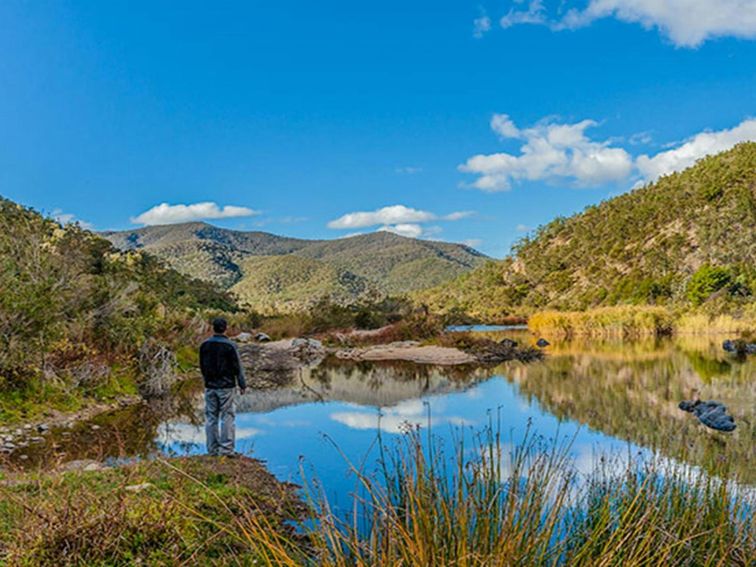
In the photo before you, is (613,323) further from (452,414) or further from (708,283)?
(452,414)

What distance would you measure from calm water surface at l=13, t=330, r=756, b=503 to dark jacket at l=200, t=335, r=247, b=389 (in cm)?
115

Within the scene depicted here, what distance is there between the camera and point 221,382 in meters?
7.18

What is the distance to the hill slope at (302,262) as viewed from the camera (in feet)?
232

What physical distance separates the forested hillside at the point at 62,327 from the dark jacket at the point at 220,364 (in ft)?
11.8

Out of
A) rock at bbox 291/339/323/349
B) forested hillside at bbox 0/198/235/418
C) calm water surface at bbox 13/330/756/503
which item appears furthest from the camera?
rock at bbox 291/339/323/349

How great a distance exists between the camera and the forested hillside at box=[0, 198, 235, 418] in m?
9.33

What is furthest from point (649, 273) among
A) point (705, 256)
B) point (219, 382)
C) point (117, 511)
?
point (117, 511)

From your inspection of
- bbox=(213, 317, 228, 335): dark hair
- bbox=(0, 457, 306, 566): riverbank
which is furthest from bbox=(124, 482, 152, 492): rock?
bbox=(213, 317, 228, 335): dark hair

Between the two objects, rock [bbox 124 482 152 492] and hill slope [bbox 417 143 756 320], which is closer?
rock [bbox 124 482 152 492]

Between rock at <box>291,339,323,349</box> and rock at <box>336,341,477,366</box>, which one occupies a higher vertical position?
rock at <box>291,339,323,349</box>

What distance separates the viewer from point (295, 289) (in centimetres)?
7088

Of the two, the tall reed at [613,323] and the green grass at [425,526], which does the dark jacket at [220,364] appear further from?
the tall reed at [613,323]

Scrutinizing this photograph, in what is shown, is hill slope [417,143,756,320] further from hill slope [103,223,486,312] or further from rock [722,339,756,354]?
hill slope [103,223,486,312]

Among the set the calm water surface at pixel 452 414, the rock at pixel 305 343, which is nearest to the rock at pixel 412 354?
the rock at pixel 305 343
